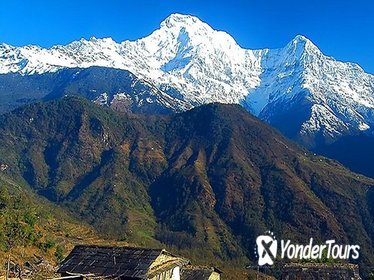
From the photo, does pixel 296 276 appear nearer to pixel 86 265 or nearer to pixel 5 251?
pixel 86 265

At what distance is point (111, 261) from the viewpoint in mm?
42281

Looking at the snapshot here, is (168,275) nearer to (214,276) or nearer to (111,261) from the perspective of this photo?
(111,261)

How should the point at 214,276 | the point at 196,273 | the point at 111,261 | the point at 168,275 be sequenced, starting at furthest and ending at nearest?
the point at 214,276 → the point at 196,273 → the point at 168,275 → the point at 111,261

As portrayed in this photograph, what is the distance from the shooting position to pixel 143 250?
42.6m

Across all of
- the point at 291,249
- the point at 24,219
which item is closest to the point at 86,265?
the point at 291,249

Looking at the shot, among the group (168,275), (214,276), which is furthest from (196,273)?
(168,275)

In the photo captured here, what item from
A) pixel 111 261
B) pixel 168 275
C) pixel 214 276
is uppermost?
pixel 214 276

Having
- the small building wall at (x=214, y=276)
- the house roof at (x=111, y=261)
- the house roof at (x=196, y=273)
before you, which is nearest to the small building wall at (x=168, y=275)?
the house roof at (x=111, y=261)

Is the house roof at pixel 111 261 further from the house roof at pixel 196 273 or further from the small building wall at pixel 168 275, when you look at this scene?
the house roof at pixel 196 273

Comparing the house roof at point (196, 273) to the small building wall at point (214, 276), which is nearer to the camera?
the house roof at point (196, 273)

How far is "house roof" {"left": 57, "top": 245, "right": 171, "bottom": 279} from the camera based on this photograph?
40844mm

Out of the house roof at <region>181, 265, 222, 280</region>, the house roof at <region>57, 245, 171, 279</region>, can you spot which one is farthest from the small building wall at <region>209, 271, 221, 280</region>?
the house roof at <region>57, 245, 171, 279</region>

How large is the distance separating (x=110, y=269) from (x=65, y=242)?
259 feet

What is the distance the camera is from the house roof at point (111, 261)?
40.8 metres
